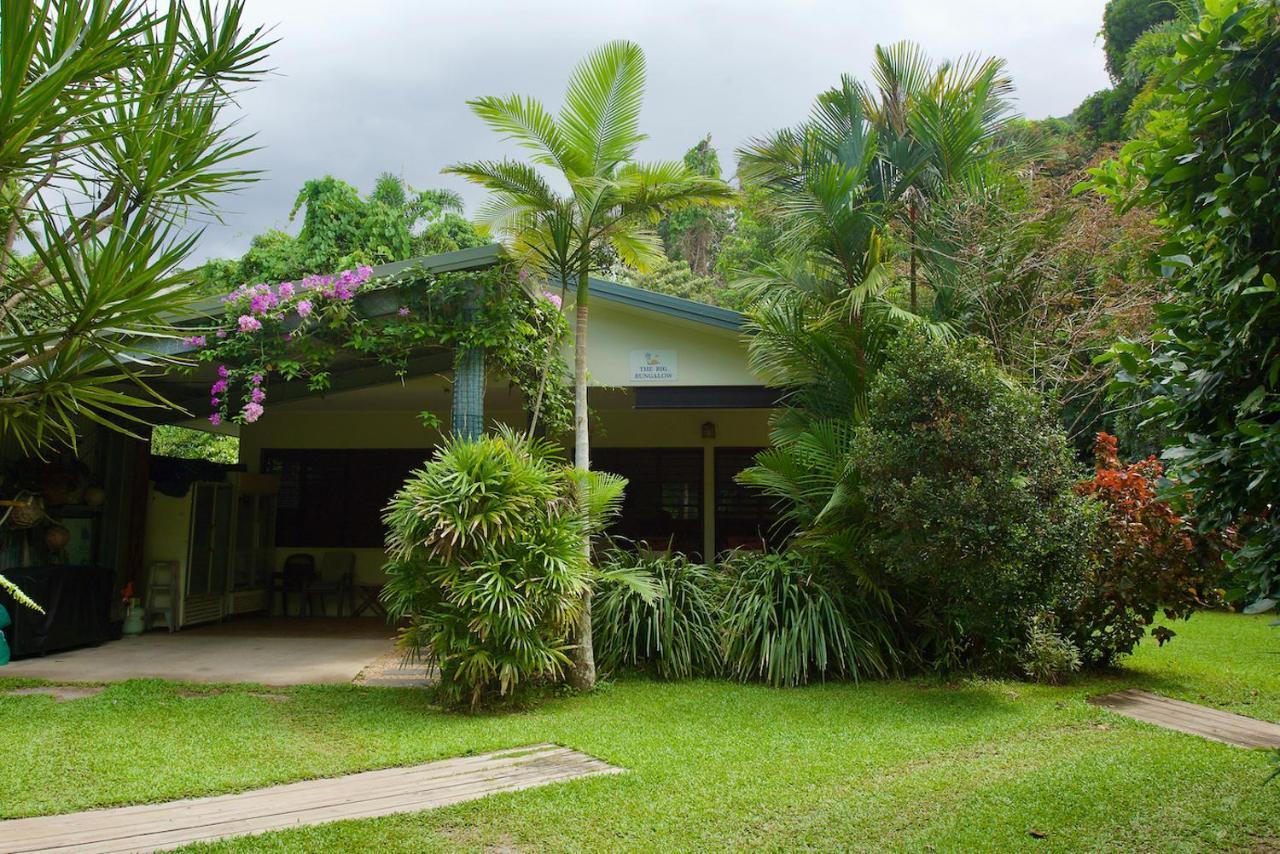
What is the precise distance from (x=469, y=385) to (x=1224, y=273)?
6107 mm

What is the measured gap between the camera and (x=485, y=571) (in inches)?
260

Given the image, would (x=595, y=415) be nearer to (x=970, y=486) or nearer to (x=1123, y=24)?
(x=970, y=486)

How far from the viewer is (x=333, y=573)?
13234 millimetres

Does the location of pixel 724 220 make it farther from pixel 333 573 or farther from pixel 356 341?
pixel 356 341

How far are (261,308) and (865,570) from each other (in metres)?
5.59

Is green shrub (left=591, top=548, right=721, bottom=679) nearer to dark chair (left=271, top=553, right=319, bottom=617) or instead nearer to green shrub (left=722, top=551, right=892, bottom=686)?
green shrub (left=722, top=551, right=892, bottom=686)

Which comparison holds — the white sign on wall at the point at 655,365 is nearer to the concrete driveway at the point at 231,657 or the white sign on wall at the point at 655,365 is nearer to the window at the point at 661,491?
the window at the point at 661,491

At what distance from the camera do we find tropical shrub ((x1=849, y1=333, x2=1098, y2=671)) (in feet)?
22.3

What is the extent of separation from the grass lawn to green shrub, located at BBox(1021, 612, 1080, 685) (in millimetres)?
181

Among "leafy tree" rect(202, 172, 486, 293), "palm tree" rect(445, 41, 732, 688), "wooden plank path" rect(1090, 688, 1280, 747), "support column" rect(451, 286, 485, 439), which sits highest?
"leafy tree" rect(202, 172, 486, 293)

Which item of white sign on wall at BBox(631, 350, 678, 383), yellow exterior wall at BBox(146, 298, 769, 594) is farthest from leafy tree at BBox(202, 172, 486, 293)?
white sign on wall at BBox(631, 350, 678, 383)

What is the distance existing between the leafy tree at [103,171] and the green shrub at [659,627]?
547 centimetres

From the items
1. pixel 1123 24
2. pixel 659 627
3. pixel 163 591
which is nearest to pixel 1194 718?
pixel 659 627

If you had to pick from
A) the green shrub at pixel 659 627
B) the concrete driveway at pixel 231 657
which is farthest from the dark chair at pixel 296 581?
the green shrub at pixel 659 627
